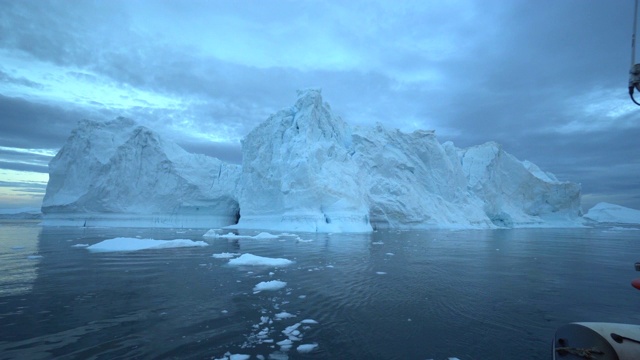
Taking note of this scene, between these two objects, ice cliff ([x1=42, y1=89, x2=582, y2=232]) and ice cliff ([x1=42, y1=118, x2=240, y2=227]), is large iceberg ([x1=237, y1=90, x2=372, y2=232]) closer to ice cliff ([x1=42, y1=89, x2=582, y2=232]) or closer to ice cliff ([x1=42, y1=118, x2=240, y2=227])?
ice cliff ([x1=42, y1=89, x2=582, y2=232])

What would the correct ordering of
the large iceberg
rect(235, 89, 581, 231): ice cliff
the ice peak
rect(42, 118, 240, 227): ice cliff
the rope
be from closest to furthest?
the rope → the large iceberg → rect(235, 89, 581, 231): ice cliff → the ice peak → rect(42, 118, 240, 227): ice cliff

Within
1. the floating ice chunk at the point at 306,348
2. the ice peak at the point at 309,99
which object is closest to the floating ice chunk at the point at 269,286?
the floating ice chunk at the point at 306,348

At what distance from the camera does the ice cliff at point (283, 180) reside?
28641mm

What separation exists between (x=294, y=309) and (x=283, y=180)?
2400 centimetres

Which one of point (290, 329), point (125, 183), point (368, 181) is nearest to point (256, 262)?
point (290, 329)

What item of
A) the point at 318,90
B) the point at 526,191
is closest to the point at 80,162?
the point at 318,90

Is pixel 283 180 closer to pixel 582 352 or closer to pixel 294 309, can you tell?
pixel 294 309

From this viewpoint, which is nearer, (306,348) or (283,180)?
(306,348)

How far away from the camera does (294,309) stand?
18.9 ft

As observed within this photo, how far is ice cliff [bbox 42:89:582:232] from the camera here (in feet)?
94.0

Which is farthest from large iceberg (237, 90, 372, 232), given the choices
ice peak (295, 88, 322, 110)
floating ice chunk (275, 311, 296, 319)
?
floating ice chunk (275, 311, 296, 319)

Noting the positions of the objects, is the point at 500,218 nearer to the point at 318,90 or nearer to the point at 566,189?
the point at 566,189

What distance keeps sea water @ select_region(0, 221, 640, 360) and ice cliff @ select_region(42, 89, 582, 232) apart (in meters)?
18.1

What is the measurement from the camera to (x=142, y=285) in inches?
287
